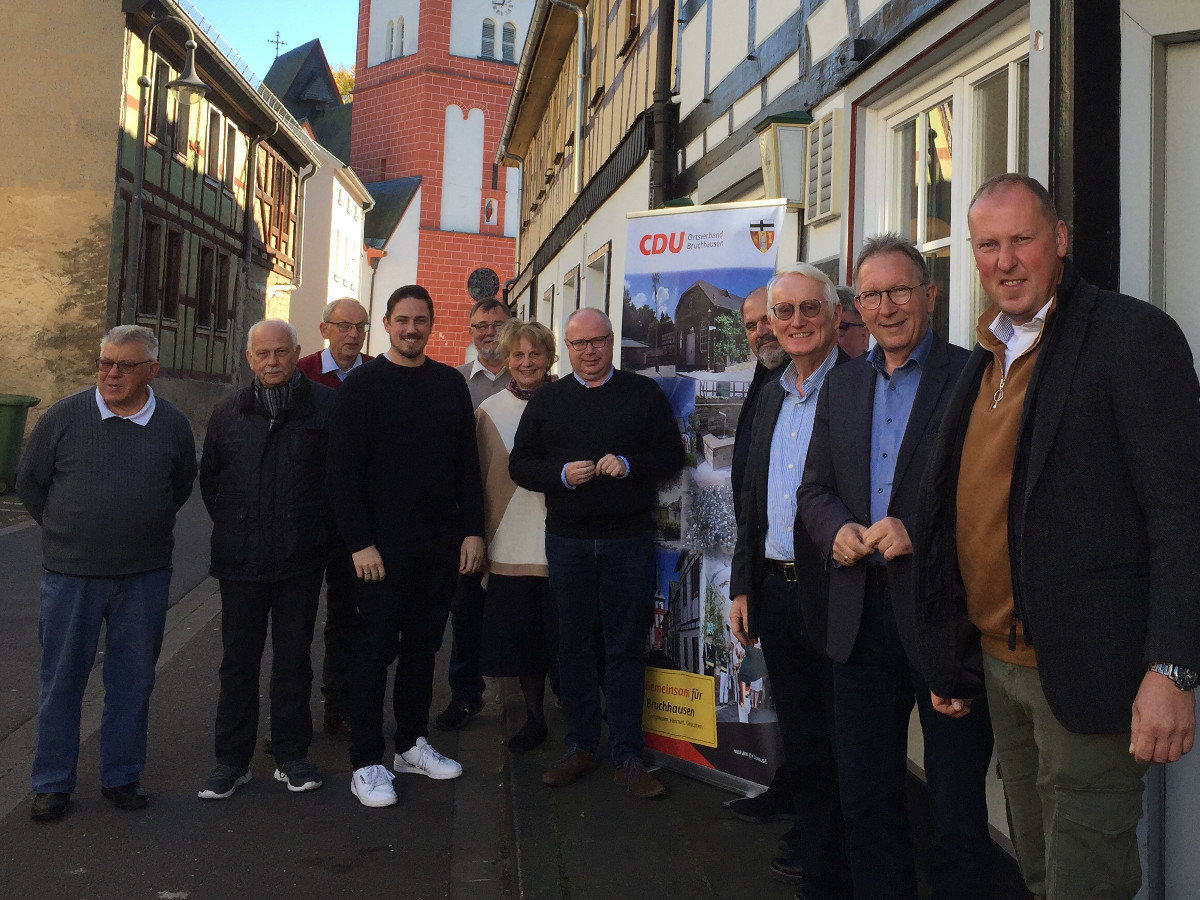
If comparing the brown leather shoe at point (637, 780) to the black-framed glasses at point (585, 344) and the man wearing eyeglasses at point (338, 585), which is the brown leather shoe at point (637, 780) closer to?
the man wearing eyeglasses at point (338, 585)

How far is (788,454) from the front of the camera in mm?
3320

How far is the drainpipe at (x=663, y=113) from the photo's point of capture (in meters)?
8.86

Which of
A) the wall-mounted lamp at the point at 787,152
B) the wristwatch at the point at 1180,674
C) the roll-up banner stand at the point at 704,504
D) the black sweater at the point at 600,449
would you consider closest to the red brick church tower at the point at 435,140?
the wall-mounted lamp at the point at 787,152

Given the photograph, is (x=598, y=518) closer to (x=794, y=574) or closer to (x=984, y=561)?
(x=794, y=574)

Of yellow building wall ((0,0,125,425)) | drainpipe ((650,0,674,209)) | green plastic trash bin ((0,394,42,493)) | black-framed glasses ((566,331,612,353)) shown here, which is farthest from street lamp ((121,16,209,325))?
black-framed glasses ((566,331,612,353))

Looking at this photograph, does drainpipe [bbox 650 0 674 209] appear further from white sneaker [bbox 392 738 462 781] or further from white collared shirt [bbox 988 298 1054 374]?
white collared shirt [bbox 988 298 1054 374]

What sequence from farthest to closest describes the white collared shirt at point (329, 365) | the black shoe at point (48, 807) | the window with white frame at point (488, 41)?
1. the window with white frame at point (488, 41)
2. the white collared shirt at point (329, 365)
3. the black shoe at point (48, 807)

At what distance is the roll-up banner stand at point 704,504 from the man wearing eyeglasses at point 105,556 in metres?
1.96

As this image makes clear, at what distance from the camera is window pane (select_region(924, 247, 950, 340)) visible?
14.8ft

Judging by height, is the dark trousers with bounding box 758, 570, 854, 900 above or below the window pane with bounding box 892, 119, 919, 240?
below

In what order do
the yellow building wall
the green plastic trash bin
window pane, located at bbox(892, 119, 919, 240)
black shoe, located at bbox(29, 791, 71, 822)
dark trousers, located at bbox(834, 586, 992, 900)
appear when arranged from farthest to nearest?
the yellow building wall
the green plastic trash bin
window pane, located at bbox(892, 119, 919, 240)
black shoe, located at bbox(29, 791, 71, 822)
dark trousers, located at bbox(834, 586, 992, 900)

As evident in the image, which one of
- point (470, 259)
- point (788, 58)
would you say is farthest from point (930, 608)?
point (470, 259)

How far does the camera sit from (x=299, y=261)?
30094 millimetres

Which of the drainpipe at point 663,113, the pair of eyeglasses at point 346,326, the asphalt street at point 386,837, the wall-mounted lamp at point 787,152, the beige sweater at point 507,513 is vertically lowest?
the asphalt street at point 386,837
